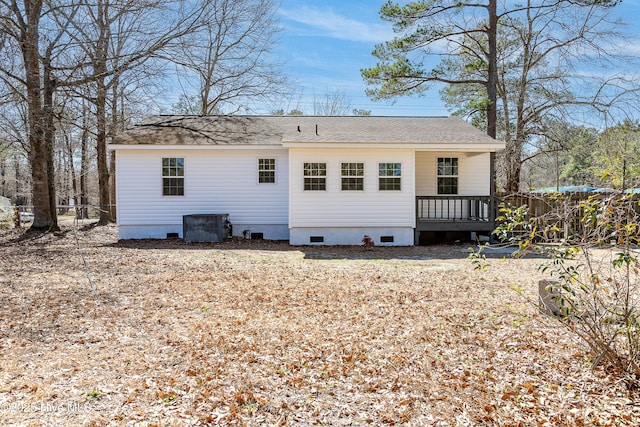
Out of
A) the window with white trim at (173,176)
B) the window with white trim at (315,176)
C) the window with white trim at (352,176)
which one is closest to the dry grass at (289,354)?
the window with white trim at (315,176)

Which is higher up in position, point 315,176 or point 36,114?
point 36,114

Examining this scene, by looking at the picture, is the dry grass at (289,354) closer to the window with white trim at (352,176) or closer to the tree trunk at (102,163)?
the window with white trim at (352,176)

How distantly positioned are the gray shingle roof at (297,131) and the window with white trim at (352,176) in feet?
2.67

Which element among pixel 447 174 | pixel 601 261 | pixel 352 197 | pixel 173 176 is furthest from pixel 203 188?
pixel 601 261

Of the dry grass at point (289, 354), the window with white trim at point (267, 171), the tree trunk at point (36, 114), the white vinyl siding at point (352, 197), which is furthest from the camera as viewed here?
the window with white trim at point (267, 171)

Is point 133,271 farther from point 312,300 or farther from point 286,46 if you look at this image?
point 286,46

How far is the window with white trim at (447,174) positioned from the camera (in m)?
14.7

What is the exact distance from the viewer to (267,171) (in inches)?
566

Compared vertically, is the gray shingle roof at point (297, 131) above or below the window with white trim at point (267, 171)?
above

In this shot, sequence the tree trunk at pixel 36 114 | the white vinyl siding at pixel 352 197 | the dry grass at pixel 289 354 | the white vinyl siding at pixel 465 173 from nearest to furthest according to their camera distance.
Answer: the dry grass at pixel 289 354 < the white vinyl siding at pixel 352 197 < the tree trunk at pixel 36 114 < the white vinyl siding at pixel 465 173

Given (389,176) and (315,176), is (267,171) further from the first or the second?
(389,176)

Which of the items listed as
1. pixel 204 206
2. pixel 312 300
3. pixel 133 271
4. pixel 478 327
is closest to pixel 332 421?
pixel 478 327

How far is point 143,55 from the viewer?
13.8 m

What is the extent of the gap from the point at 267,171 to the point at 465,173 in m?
6.63
